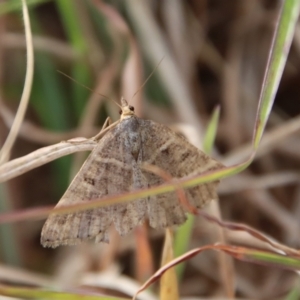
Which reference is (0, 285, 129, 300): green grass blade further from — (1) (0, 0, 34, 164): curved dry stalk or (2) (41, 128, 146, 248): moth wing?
(1) (0, 0, 34, 164): curved dry stalk

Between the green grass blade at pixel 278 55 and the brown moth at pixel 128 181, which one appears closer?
the green grass blade at pixel 278 55

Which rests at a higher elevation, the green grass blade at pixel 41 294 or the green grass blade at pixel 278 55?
the green grass blade at pixel 278 55

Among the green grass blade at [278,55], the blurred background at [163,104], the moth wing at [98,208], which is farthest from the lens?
the blurred background at [163,104]

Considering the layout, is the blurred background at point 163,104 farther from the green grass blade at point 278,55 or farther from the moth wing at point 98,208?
the green grass blade at point 278,55

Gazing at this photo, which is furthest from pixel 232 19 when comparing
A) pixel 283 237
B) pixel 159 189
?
pixel 159 189

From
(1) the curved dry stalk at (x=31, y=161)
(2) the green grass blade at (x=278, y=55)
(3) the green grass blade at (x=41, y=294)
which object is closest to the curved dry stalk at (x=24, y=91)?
(1) the curved dry stalk at (x=31, y=161)

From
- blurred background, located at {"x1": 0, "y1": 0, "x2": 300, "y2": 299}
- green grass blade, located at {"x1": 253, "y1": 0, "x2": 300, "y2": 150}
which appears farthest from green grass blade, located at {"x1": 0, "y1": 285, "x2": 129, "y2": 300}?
blurred background, located at {"x1": 0, "y1": 0, "x2": 300, "y2": 299}
